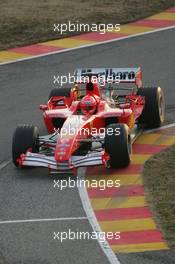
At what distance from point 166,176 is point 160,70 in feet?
25.0

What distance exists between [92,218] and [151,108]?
4.87m

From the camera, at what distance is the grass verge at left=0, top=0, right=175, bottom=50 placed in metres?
27.0

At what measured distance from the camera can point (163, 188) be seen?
15617mm

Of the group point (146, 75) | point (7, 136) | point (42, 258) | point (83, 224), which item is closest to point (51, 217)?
point (83, 224)

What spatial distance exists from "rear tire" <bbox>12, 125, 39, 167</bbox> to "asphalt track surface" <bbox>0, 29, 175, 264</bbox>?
14.4 inches

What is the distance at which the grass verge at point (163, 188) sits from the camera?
13977 mm

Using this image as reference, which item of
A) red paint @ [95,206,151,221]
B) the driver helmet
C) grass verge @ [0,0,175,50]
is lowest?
grass verge @ [0,0,175,50]

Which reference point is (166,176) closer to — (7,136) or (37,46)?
(7,136)

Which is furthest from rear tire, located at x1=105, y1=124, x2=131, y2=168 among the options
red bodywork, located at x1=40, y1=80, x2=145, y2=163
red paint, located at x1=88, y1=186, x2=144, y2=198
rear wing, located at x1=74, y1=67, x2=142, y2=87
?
rear wing, located at x1=74, y1=67, x2=142, y2=87

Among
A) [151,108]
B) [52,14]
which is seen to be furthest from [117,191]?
[52,14]

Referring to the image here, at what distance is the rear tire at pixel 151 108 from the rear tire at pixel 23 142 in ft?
9.44

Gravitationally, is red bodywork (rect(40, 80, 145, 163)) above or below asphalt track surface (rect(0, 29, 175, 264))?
above

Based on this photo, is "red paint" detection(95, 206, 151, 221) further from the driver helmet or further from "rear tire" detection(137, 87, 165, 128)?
"rear tire" detection(137, 87, 165, 128)

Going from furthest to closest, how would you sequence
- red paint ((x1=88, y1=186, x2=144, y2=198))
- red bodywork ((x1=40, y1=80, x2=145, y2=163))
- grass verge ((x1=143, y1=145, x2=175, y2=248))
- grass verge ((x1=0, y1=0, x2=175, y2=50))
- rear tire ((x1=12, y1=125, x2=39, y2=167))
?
1. grass verge ((x1=0, y1=0, x2=175, y2=50))
2. rear tire ((x1=12, y1=125, x2=39, y2=167))
3. red bodywork ((x1=40, y1=80, x2=145, y2=163))
4. red paint ((x1=88, y1=186, x2=144, y2=198))
5. grass verge ((x1=143, y1=145, x2=175, y2=248))
